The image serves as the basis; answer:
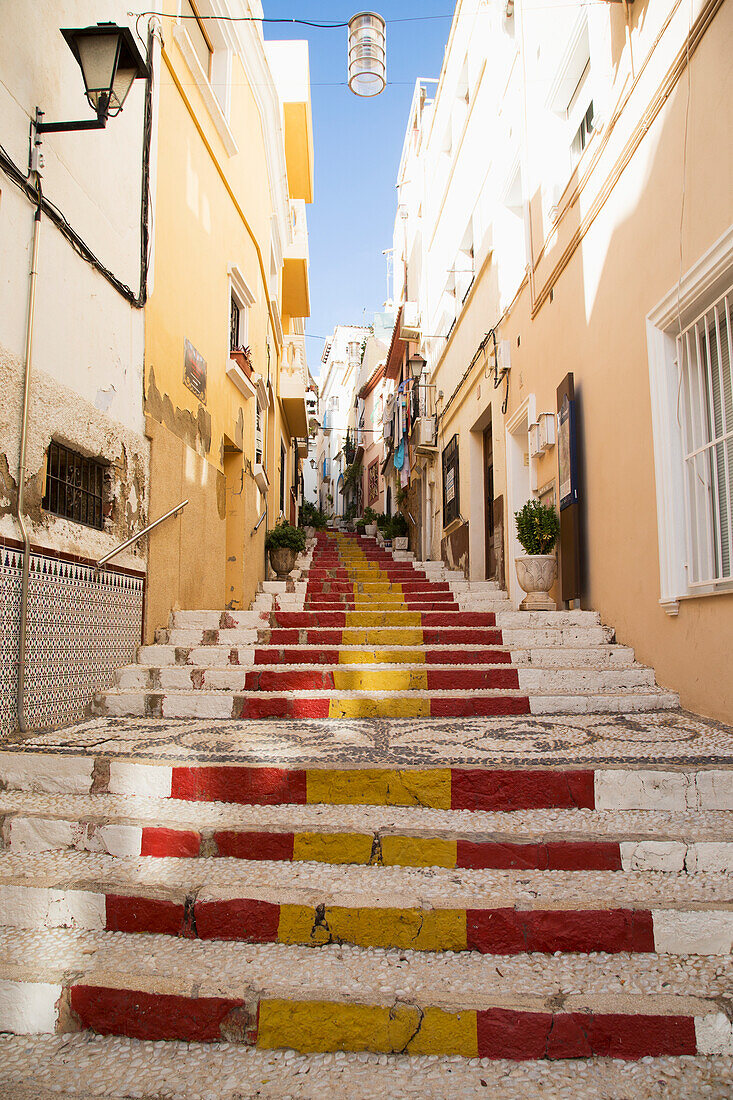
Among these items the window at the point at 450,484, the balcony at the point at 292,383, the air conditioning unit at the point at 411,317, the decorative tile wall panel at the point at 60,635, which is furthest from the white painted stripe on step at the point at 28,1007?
A: the air conditioning unit at the point at 411,317

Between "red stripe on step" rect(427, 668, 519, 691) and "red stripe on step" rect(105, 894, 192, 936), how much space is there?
94.0 inches

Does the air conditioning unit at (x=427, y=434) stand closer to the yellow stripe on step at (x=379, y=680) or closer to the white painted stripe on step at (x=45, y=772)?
the yellow stripe on step at (x=379, y=680)

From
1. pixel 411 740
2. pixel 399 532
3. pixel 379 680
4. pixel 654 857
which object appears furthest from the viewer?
pixel 399 532

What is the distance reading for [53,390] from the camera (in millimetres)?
3789

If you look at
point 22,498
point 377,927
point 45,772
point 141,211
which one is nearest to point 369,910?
point 377,927

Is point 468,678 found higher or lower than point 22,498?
lower

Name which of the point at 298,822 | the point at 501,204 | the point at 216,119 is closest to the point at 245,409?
the point at 216,119

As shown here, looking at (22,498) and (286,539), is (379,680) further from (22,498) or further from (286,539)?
(286,539)

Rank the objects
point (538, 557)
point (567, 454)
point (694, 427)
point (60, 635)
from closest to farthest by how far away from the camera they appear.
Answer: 1. point (60, 635)
2. point (694, 427)
3. point (567, 454)
4. point (538, 557)

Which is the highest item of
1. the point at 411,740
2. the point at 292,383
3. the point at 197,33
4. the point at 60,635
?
the point at 197,33

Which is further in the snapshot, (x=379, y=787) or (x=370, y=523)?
(x=370, y=523)

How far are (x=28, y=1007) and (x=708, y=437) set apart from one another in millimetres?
4022

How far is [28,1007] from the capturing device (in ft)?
6.49

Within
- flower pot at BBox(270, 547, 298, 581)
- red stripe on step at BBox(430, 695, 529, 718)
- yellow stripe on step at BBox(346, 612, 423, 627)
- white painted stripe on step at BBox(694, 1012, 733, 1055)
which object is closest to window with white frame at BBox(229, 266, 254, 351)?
flower pot at BBox(270, 547, 298, 581)
